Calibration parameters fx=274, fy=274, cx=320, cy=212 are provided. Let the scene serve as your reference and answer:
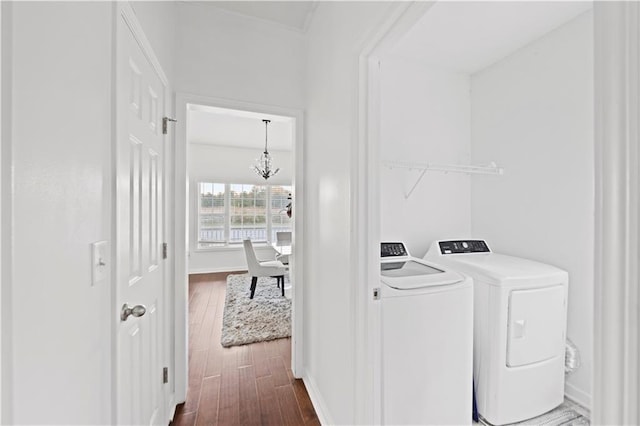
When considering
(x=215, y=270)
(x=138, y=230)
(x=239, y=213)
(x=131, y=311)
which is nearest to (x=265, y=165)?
(x=239, y=213)

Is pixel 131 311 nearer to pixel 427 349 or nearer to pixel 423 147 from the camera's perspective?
pixel 427 349

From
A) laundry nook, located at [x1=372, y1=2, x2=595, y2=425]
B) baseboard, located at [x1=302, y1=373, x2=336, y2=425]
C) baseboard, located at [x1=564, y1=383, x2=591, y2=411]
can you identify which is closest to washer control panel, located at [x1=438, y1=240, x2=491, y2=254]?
laundry nook, located at [x1=372, y1=2, x2=595, y2=425]

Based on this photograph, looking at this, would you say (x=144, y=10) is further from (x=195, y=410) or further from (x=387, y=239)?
(x=195, y=410)

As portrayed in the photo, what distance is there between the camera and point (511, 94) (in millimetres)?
2285

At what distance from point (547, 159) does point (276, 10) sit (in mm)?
2298

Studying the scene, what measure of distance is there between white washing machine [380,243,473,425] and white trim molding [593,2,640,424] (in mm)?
937

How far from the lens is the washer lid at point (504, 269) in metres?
1.71

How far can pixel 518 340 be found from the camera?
67.6 inches

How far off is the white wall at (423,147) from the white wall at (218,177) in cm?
342

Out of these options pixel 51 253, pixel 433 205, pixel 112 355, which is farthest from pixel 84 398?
pixel 433 205

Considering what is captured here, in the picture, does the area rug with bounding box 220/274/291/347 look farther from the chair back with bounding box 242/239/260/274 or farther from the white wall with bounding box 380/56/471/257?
the white wall with bounding box 380/56/471/257

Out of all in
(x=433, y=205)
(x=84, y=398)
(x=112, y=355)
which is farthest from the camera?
(x=433, y=205)

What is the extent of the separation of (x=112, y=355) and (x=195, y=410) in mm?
1197

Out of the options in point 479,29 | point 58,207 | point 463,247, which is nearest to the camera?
point 58,207
